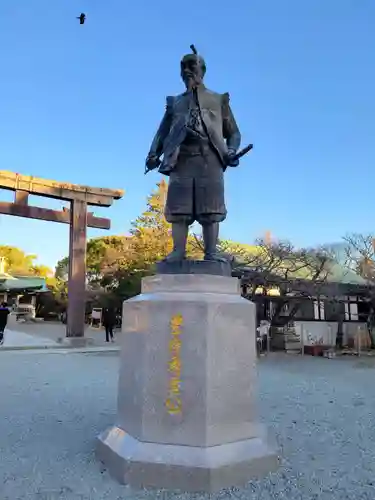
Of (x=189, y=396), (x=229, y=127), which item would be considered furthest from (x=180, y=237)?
(x=189, y=396)

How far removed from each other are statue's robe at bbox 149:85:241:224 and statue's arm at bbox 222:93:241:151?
14cm

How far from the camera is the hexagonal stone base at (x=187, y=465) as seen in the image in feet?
8.29

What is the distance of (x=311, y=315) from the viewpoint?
15.0m

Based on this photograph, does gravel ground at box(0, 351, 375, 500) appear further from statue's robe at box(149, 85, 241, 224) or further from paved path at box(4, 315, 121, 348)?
paved path at box(4, 315, 121, 348)

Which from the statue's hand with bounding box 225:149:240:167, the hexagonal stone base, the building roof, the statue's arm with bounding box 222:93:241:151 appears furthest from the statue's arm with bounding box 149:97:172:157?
the building roof

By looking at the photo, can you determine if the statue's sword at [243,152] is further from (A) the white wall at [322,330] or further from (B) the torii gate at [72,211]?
(A) the white wall at [322,330]

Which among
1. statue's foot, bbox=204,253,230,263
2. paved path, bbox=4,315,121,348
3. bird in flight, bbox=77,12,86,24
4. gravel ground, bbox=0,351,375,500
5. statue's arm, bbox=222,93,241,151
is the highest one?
bird in flight, bbox=77,12,86,24

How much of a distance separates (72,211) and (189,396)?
1013 cm

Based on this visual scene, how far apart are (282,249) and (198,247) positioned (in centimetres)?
271

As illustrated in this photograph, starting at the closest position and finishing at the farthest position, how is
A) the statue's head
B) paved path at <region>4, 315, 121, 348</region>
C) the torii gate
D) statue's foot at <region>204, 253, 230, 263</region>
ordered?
statue's foot at <region>204, 253, 230, 263</region>
the statue's head
the torii gate
paved path at <region>4, 315, 121, 348</region>

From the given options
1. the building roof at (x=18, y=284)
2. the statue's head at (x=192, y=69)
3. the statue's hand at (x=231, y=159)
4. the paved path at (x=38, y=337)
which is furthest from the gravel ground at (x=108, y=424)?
the building roof at (x=18, y=284)

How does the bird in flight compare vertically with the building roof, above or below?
above

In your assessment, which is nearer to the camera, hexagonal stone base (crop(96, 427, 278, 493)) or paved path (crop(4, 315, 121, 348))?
hexagonal stone base (crop(96, 427, 278, 493))

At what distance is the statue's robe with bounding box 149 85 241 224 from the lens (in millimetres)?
3414
